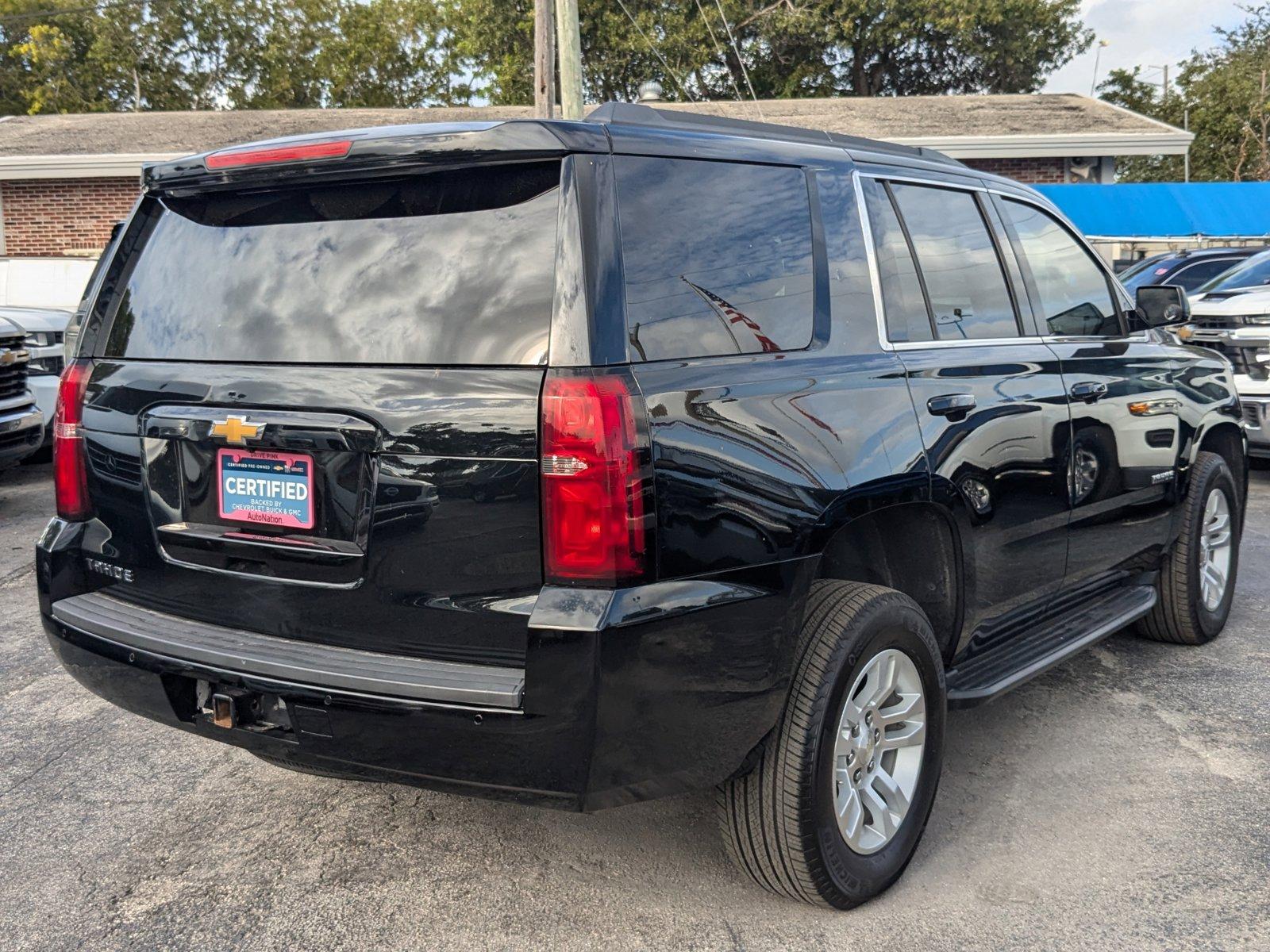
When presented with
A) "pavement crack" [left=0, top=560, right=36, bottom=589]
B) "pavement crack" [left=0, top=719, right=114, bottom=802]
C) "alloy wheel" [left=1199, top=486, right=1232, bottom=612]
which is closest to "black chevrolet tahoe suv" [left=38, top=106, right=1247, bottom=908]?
"pavement crack" [left=0, top=719, right=114, bottom=802]

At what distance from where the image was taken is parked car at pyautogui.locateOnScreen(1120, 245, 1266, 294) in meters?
14.8

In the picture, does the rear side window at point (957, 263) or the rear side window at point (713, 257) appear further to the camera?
the rear side window at point (957, 263)

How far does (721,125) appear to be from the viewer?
3.23m

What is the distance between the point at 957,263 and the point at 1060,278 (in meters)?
0.80

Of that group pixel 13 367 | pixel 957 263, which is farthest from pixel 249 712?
pixel 13 367

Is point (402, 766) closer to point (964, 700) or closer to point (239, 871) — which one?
point (239, 871)

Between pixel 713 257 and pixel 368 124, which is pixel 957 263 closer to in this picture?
pixel 713 257

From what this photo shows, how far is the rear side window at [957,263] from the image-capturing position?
3555 mm

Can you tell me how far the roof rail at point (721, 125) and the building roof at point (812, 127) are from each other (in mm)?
15295

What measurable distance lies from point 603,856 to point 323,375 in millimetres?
1579

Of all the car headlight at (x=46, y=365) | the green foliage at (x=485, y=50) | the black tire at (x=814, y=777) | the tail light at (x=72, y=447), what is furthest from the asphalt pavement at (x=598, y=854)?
the green foliage at (x=485, y=50)

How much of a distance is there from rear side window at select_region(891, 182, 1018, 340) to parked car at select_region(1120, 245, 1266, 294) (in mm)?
11649

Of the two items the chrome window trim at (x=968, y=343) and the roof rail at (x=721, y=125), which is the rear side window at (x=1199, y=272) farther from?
the roof rail at (x=721, y=125)

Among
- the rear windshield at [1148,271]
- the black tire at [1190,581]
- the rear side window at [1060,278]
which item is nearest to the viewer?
the rear side window at [1060,278]
